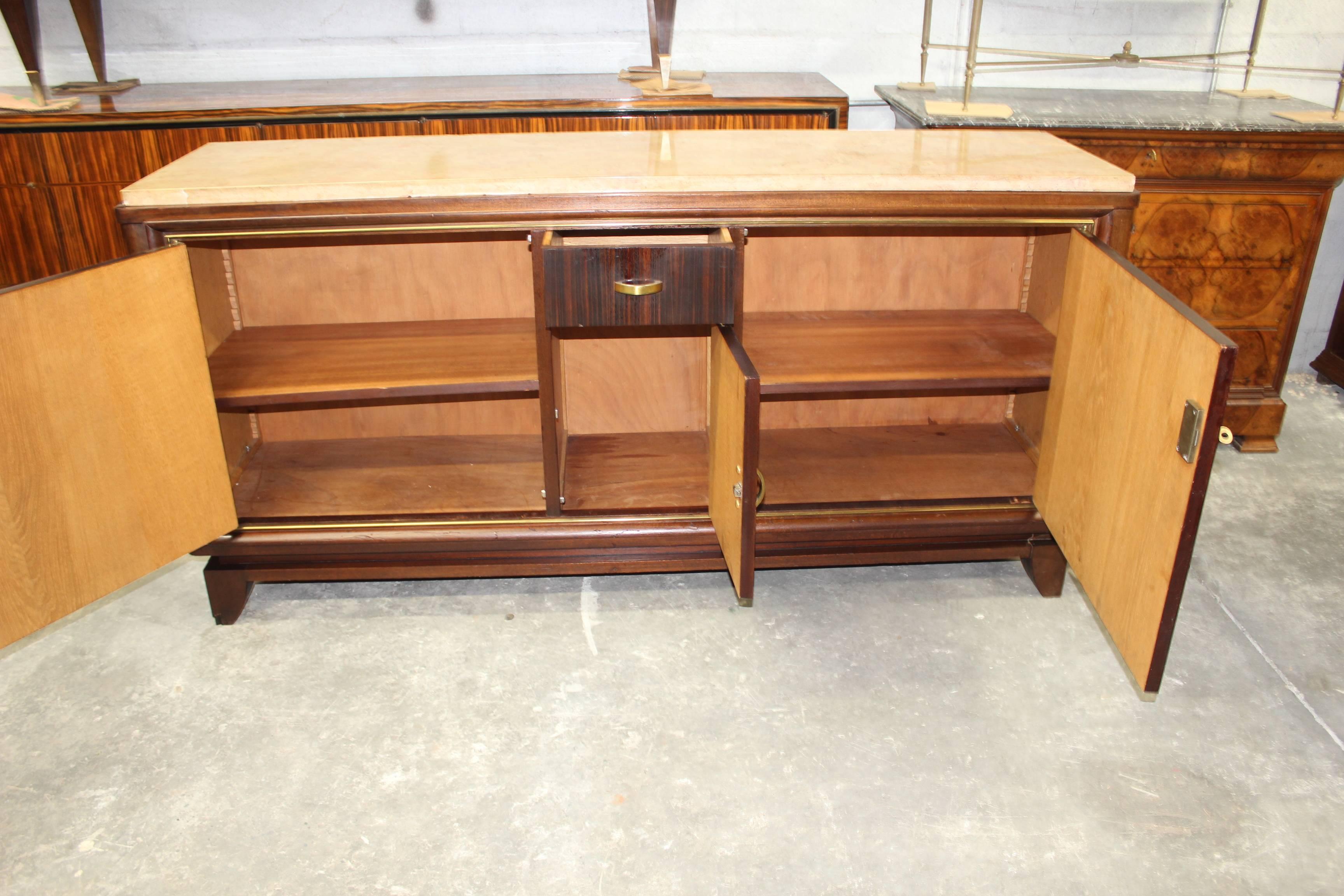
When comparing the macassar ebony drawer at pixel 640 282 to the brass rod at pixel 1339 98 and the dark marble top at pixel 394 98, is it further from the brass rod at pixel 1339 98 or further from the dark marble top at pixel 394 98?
the brass rod at pixel 1339 98

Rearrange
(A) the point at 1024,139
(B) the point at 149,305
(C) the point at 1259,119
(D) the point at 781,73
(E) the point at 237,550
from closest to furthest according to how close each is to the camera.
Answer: (B) the point at 149,305
(E) the point at 237,550
(A) the point at 1024,139
(C) the point at 1259,119
(D) the point at 781,73

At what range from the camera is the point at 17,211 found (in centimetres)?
281

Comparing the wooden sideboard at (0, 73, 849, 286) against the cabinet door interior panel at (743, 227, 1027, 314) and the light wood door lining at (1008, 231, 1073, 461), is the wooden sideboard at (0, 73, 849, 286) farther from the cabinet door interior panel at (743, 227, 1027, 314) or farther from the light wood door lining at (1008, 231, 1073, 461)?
the light wood door lining at (1008, 231, 1073, 461)

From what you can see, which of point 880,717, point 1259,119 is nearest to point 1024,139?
point 1259,119

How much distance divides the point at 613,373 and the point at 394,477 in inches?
21.7

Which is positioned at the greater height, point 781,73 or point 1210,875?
point 781,73

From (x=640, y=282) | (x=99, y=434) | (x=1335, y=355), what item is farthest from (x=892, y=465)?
(x=1335, y=355)

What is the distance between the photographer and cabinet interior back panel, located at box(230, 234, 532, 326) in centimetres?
219

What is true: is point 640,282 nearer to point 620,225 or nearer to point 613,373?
point 620,225

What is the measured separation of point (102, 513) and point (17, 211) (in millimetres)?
1562

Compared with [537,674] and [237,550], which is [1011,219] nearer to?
[537,674]

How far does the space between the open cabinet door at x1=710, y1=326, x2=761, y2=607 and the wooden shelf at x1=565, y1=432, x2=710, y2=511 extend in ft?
0.58

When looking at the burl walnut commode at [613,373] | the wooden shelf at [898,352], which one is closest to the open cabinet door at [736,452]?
the burl walnut commode at [613,373]

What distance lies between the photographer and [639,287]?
5.82ft
